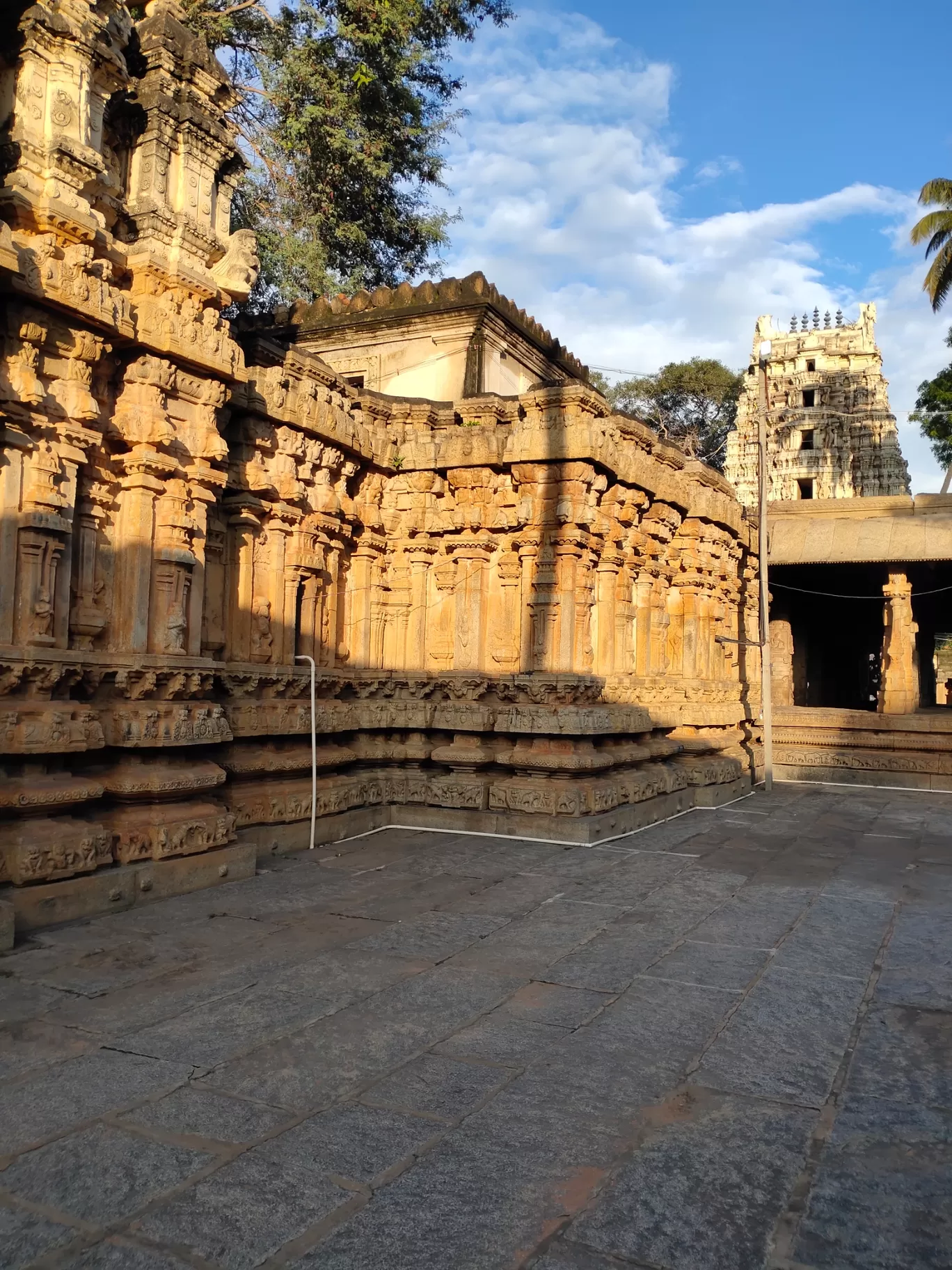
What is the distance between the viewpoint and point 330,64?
52.4ft

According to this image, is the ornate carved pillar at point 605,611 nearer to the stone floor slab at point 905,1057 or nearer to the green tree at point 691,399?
the stone floor slab at point 905,1057

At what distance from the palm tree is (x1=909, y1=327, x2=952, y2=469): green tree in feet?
7.29

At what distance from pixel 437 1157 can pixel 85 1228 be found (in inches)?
41.0

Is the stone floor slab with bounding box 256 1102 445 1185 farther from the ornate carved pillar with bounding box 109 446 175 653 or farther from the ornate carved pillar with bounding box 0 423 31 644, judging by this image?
the ornate carved pillar with bounding box 109 446 175 653

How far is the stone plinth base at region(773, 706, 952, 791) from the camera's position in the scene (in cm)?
1588

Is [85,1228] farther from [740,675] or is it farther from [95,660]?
[740,675]

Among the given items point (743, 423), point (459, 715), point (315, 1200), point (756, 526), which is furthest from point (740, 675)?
point (743, 423)

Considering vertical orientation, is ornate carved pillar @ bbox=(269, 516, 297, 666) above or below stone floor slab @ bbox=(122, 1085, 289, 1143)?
above

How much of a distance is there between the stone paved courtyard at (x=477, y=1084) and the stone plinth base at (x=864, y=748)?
1019 centimetres

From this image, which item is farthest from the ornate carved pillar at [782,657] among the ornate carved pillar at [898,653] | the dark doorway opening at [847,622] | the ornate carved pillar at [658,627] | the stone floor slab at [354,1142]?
the stone floor slab at [354,1142]

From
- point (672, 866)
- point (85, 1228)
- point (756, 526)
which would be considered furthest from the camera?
point (756, 526)

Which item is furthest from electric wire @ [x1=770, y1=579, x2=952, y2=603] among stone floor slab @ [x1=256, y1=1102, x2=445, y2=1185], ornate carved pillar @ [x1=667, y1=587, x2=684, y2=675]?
stone floor slab @ [x1=256, y1=1102, x2=445, y2=1185]

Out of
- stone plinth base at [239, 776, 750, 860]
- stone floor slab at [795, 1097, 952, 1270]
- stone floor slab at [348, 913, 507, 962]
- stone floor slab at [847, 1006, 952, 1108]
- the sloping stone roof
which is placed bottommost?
stone floor slab at [795, 1097, 952, 1270]

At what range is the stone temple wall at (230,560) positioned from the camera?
5.98 m
